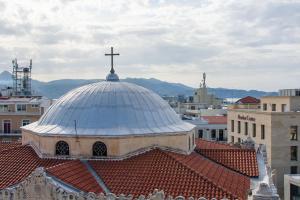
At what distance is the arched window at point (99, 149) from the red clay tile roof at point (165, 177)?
842 millimetres

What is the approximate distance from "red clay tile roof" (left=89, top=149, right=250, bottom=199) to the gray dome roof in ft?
7.50

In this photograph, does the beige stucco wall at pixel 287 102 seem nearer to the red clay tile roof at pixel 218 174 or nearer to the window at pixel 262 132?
the window at pixel 262 132

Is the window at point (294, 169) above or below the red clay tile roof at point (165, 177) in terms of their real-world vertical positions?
below

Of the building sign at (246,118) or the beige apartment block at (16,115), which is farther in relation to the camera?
the building sign at (246,118)

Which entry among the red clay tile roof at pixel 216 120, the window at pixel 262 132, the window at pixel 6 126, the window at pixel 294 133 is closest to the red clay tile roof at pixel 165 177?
the window at pixel 294 133

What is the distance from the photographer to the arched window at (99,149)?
101 feet

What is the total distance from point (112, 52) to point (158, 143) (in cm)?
901

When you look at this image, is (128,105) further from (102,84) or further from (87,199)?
(87,199)

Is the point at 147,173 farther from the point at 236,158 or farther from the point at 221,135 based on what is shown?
the point at 221,135

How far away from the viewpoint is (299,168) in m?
62.1

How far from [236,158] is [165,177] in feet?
29.1

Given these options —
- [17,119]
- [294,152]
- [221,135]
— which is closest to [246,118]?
[294,152]

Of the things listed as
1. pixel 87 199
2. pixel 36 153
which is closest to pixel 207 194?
pixel 87 199

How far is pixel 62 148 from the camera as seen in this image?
31.4 metres
